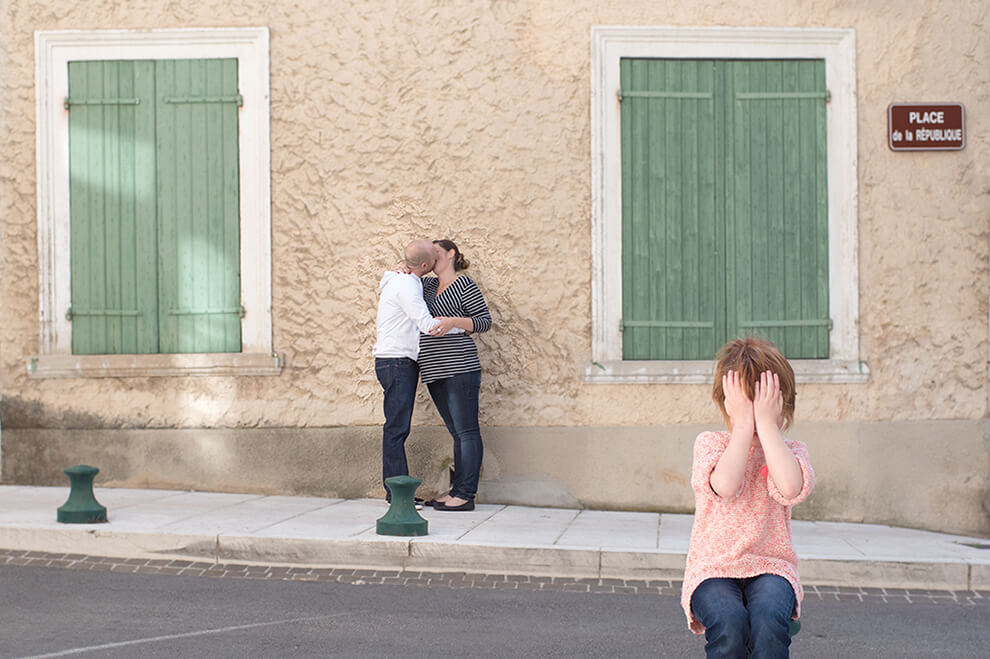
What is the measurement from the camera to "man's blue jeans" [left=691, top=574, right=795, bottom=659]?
3.10 m

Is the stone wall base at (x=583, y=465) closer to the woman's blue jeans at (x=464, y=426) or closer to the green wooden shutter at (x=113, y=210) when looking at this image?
the woman's blue jeans at (x=464, y=426)

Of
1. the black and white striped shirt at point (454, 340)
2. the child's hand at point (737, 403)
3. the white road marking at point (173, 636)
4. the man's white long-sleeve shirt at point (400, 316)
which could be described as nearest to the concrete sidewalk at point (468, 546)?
the black and white striped shirt at point (454, 340)

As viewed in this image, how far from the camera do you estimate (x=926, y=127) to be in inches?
337

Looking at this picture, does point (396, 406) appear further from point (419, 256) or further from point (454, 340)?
point (419, 256)

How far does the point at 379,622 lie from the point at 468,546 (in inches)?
52.9

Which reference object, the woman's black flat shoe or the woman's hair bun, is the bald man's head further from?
the woman's black flat shoe

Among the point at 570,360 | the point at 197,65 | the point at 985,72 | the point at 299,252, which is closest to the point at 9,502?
the point at 299,252

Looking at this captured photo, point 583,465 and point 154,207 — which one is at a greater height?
point 154,207

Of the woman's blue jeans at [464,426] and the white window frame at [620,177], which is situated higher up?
the white window frame at [620,177]

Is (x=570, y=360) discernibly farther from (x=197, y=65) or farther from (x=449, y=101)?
(x=197, y=65)

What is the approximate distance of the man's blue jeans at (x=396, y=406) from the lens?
788 centimetres

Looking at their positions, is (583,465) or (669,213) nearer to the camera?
(583,465)

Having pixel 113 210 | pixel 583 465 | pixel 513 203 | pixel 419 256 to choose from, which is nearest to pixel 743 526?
pixel 419 256

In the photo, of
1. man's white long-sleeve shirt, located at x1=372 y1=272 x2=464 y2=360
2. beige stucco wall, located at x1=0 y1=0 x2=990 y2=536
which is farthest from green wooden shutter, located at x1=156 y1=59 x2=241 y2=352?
man's white long-sleeve shirt, located at x1=372 y1=272 x2=464 y2=360
